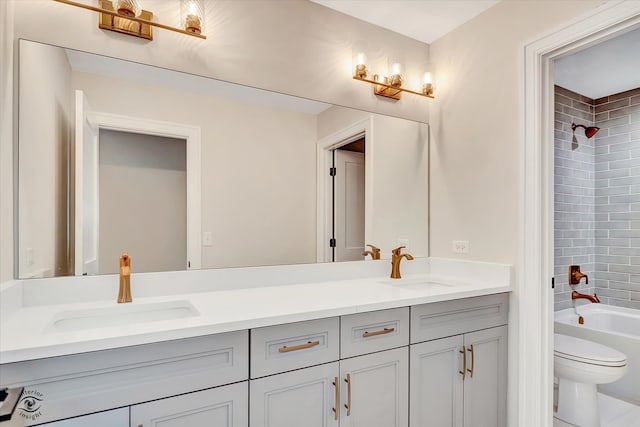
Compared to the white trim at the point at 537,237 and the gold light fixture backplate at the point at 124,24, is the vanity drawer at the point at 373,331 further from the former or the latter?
the gold light fixture backplate at the point at 124,24

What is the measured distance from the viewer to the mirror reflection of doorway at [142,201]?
4.90 ft

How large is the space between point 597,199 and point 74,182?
3922mm

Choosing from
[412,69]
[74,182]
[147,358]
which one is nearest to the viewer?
[147,358]

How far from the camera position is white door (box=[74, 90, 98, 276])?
144 cm

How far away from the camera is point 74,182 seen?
1.43 m

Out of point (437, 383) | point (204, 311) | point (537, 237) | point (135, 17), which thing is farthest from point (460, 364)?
point (135, 17)

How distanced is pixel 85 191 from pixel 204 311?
0.72 meters

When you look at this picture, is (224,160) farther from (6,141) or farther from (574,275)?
(574,275)

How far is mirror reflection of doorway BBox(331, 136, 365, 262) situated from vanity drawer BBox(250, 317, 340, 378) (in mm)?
721

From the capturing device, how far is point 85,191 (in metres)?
1.45

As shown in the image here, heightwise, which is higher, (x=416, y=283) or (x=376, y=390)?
(x=416, y=283)

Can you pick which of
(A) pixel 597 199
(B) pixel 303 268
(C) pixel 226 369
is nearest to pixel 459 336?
(B) pixel 303 268

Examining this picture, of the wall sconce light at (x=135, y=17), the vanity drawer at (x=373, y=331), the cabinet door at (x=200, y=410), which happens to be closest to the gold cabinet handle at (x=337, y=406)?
the vanity drawer at (x=373, y=331)

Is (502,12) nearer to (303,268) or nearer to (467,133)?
(467,133)
